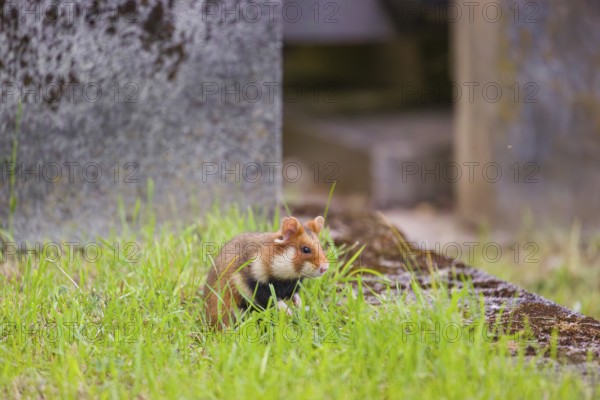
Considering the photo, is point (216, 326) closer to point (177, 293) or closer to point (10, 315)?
point (177, 293)

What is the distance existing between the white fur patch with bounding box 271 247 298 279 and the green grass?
148 millimetres

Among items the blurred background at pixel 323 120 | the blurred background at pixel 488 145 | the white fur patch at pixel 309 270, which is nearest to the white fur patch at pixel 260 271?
the white fur patch at pixel 309 270

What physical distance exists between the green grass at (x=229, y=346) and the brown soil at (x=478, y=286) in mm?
134

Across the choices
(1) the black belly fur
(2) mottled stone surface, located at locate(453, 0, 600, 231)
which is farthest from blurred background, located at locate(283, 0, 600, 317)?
(1) the black belly fur

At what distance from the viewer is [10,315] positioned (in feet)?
10.4

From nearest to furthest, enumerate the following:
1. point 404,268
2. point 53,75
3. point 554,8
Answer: point 404,268 → point 53,75 → point 554,8

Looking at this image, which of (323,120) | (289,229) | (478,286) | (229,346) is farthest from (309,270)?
(323,120)

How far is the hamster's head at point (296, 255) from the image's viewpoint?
3178 millimetres

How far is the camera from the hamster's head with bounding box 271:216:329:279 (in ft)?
10.4

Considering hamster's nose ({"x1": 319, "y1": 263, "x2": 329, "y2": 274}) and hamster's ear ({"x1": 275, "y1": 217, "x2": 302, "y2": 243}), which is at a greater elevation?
hamster's ear ({"x1": 275, "y1": 217, "x2": 302, "y2": 243})

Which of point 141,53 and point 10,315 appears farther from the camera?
point 141,53

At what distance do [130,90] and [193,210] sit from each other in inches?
26.1

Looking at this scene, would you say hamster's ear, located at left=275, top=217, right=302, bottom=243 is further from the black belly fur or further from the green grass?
the green grass

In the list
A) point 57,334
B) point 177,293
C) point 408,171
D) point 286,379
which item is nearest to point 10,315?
point 57,334
